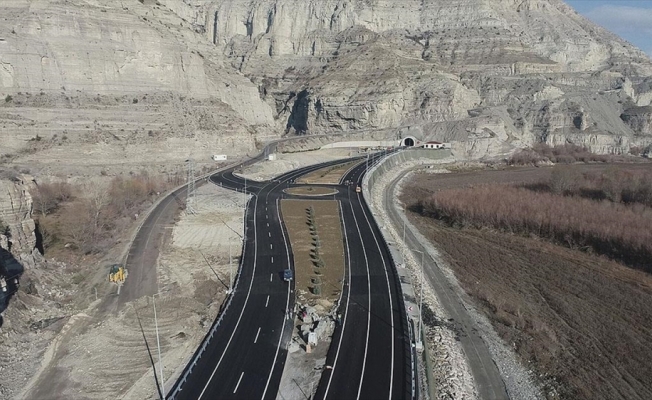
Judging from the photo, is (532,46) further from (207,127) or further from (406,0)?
(207,127)

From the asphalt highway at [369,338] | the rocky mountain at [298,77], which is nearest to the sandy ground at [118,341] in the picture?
the asphalt highway at [369,338]

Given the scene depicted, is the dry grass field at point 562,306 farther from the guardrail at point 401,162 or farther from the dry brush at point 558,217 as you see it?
the guardrail at point 401,162

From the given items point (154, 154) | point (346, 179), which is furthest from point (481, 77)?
point (154, 154)

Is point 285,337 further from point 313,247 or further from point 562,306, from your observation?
point 562,306

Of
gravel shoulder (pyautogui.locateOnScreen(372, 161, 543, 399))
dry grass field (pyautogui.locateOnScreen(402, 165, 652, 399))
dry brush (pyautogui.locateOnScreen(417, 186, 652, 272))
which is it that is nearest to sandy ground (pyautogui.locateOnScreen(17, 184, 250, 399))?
gravel shoulder (pyautogui.locateOnScreen(372, 161, 543, 399))

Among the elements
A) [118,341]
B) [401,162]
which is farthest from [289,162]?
[118,341]

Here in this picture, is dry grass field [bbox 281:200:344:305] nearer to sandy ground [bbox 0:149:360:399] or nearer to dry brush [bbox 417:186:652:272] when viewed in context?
sandy ground [bbox 0:149:360:399]
